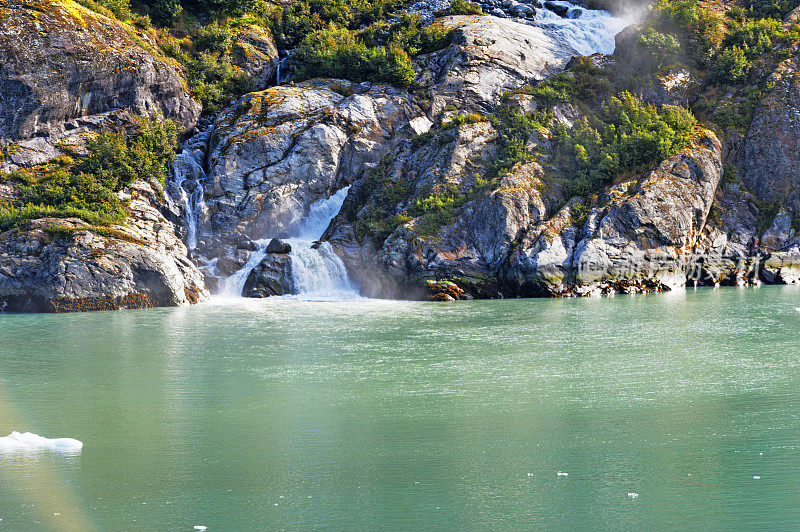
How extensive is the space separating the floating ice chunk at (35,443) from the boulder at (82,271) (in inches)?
739

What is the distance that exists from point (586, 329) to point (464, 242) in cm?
1226

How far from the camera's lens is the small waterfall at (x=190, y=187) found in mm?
34469

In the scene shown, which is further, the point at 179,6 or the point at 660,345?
the point at 179,6

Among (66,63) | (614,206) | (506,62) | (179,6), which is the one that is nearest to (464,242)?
(614,206)

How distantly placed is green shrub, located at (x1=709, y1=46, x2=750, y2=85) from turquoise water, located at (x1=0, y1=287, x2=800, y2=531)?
23461 millimetres

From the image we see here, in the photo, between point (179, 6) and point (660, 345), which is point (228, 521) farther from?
point (179, 6)

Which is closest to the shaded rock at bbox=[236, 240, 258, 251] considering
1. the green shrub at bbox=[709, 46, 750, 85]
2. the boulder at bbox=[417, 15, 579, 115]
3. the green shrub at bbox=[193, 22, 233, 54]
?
the boulder at bbox=[417, 15, 579, 115]

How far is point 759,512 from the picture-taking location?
241 inches

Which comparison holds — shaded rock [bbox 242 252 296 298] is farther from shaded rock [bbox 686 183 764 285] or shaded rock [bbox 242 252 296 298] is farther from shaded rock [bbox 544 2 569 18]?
shaded rock [bbox 544 2 569 18]

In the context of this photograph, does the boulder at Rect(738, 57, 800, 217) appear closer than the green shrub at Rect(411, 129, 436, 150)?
Yes

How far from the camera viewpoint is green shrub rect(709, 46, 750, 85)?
36812 millimetres

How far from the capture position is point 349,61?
41969mm

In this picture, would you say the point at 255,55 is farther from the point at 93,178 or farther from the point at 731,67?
the point at 731,67

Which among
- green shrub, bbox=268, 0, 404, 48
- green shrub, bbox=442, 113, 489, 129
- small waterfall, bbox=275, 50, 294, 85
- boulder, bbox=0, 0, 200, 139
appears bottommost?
green shrub, bbox=442, 113, 489, 129
